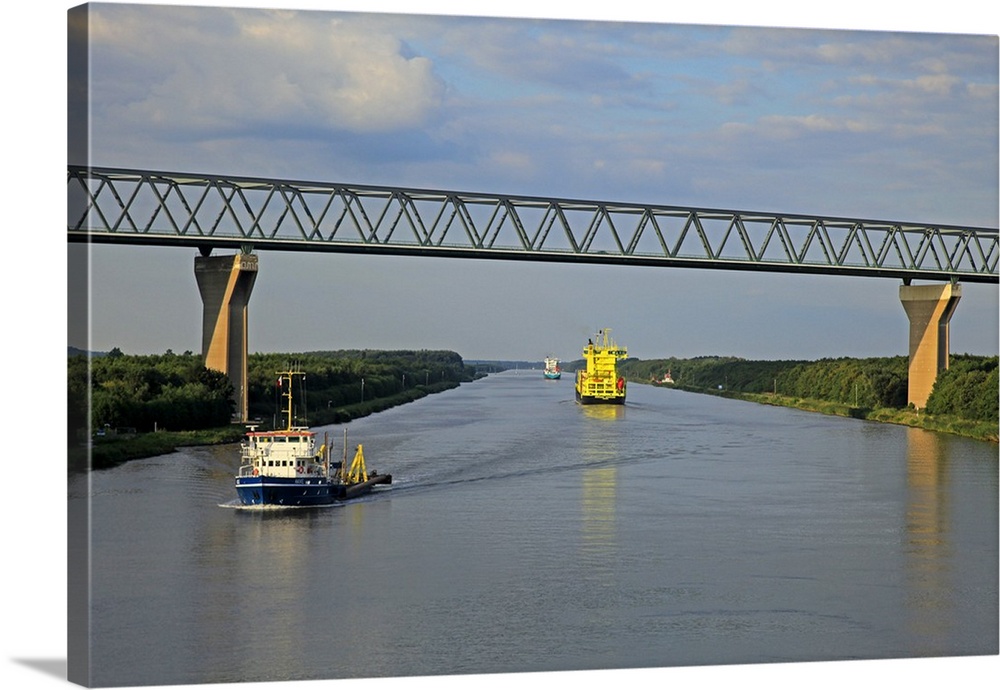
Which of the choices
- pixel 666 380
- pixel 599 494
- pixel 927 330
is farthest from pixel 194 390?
pixel 666 380

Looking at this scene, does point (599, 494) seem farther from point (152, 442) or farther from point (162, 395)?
point (152, 442)

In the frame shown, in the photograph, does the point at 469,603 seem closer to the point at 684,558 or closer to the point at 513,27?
the point at 684,558

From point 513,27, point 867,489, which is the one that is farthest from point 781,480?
point 513,27

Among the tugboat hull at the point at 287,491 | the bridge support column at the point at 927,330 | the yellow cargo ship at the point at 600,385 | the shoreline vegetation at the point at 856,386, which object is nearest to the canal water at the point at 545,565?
the tugboat hull at the point at 287,491

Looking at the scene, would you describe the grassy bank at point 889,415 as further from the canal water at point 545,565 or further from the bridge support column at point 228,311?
the bridge support column at point 228,311

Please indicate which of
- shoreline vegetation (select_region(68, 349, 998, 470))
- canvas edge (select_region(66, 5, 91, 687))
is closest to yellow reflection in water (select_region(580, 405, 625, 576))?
shoreline vegetation (select_region(68, 349, 998, 470))

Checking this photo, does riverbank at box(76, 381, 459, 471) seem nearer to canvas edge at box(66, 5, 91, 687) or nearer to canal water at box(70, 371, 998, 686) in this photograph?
canal water at box(70, 371, 998, 686)

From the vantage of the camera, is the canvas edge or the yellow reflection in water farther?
the yellow reflection in water
